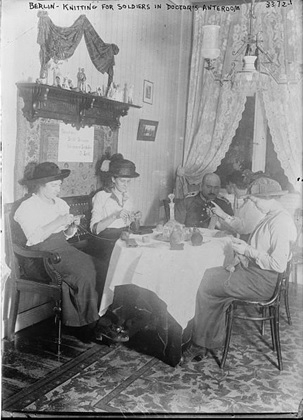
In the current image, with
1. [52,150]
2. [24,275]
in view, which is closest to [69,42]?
[52,150]

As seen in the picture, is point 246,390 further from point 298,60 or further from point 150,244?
point 298,60

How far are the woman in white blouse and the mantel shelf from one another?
310mm

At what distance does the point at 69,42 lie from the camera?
2.71 meters

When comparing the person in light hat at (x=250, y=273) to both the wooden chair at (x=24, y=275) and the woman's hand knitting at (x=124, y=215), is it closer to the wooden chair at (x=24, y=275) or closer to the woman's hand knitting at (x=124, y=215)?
the woman's hand knitting at (x=124, y=215)

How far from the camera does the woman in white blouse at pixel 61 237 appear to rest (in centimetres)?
279

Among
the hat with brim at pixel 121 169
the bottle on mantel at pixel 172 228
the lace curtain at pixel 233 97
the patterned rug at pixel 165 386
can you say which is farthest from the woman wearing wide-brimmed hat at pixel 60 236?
the lace curtain at pixel 233 97

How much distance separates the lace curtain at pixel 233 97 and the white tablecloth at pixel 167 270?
708mm

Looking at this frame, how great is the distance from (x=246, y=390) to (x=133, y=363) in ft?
2.12

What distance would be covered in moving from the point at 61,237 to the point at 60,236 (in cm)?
1

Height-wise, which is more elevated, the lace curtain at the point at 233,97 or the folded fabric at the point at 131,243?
the lace curtain at the point at 233,97

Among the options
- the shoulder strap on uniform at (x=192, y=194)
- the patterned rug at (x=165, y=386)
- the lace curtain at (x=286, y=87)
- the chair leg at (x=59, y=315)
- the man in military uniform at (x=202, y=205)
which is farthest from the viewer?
the shoulder strap on uniform at (x=192, y=194)

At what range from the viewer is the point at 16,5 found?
2.36 m

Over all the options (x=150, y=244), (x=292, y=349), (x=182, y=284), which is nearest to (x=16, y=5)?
(x=150, y=244)

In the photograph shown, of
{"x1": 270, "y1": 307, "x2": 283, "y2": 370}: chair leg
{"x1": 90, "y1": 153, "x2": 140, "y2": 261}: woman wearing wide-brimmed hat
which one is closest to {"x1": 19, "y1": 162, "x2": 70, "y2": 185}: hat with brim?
{"x1": 90, "y1": 153, "x2": 140, "y2": 261}: woman wearing wide-brimmed hat
